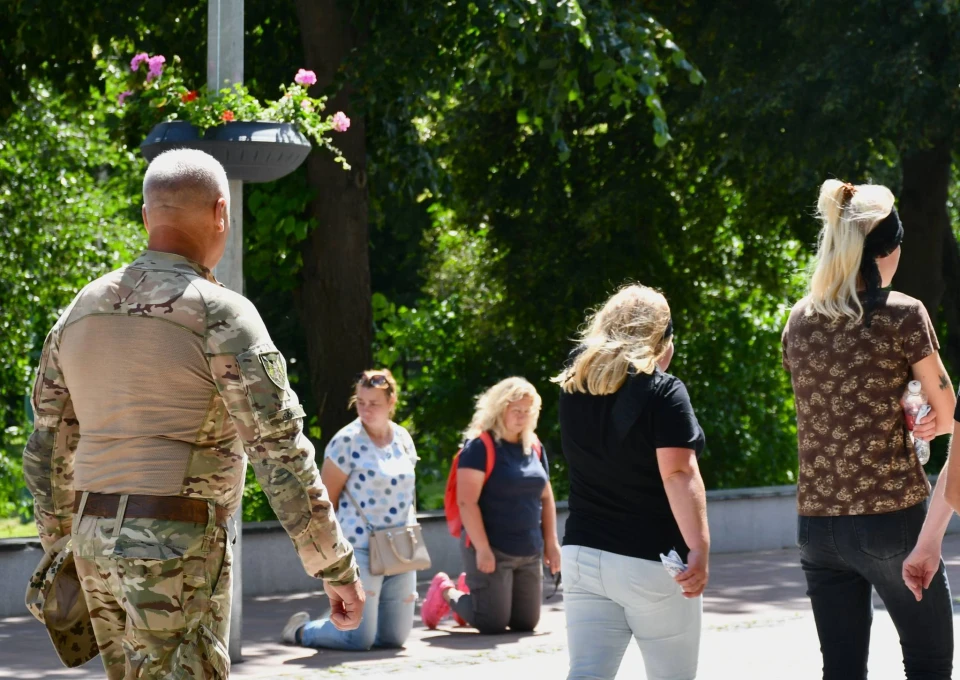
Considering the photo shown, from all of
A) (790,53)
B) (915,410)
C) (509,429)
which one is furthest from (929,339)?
(790,53)

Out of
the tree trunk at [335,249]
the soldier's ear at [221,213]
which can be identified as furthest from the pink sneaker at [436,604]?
the soldier's ear at [221,213]

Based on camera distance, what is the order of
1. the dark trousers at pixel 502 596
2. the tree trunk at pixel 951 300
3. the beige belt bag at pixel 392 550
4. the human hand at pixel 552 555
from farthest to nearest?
the tree trunk at pixel 951 300 < the human hand at pixel 552 555 < the dark trousers at pixel 502 596 < the beige belt bag at pixel 392 550

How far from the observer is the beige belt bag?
8312 millimetres

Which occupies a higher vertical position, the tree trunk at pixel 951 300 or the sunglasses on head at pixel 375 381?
the tree trunk at pixel 951 300

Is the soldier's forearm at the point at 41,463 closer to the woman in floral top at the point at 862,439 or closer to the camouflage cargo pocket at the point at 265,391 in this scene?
the camouflage cargo pocket at the point at 265,391

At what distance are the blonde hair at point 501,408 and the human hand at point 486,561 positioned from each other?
665 millimetres

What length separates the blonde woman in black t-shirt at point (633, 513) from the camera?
4.26 m

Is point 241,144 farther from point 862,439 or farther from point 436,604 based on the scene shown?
point 862,439

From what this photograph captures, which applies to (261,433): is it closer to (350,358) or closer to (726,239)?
(350,358)

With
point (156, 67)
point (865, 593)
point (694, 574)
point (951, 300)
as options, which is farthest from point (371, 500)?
point (951, 300)

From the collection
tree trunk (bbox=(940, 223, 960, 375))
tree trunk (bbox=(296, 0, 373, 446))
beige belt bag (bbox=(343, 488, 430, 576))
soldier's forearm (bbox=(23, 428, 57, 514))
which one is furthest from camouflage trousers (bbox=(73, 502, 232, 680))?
tree trunk (bbox=(940, 223, 960, 375))

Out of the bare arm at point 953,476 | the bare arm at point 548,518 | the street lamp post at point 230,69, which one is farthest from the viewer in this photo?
the bare arm at point 548,518

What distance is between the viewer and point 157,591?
11.0 feet

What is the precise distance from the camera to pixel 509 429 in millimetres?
8945
